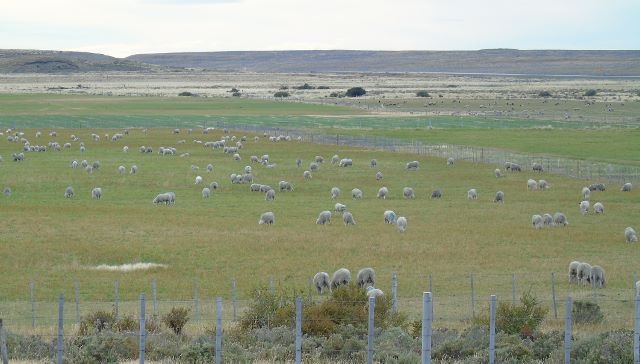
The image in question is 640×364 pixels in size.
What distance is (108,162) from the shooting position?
71.1 m

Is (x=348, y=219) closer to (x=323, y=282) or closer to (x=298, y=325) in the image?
(x=323, y=282)

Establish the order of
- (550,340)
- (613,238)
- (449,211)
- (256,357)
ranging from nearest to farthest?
(256,357) < (550,340) < (613,238) < (449,211)

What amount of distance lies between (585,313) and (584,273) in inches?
315

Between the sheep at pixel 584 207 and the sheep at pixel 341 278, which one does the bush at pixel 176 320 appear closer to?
Answer: the sheep at pixel 341 278

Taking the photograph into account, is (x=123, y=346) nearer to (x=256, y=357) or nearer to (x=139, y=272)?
(x=256, y=357)

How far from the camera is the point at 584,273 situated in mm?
30906

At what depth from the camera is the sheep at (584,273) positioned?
A: 1211 inches

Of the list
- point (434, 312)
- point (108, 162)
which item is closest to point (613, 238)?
point (434, 312)

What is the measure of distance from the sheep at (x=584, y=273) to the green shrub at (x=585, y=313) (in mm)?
7419

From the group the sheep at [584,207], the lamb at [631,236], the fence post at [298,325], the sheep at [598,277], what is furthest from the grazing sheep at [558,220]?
the fence post at [298,325]

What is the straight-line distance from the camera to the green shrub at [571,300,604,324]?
22977mm

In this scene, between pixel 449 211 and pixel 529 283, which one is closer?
pixel 529 283

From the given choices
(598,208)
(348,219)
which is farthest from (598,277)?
(598,208)

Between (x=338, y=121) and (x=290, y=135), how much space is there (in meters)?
22.6
